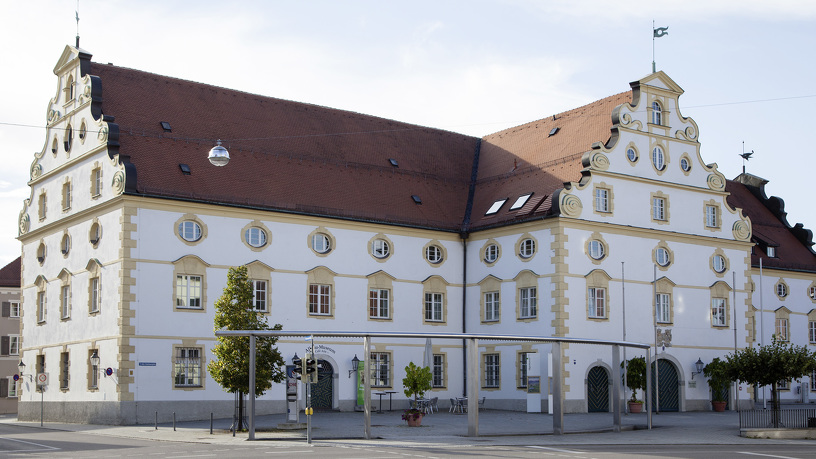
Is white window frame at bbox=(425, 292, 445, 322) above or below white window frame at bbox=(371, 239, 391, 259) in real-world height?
below

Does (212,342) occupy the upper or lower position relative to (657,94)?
lower

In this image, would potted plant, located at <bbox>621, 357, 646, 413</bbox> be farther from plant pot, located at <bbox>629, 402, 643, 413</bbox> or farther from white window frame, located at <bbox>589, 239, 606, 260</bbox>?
white window frame, located at <bbox>589, 239, 606, 260</bbox>

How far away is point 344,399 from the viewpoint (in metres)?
48.0

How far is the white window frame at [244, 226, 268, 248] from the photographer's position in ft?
152

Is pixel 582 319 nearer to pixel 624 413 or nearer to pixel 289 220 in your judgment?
pixel 624 413

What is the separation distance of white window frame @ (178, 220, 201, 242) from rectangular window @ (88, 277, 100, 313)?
14.5ft

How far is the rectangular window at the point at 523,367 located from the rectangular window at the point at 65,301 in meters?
20.5

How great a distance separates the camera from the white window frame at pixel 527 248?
4912 cm

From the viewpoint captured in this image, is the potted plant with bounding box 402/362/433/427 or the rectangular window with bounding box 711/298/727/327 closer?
the potted plant with bounding box 402/362/433/427

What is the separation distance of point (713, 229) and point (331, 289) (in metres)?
19.5

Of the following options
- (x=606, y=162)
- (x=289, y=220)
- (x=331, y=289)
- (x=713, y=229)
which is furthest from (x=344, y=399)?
(x=713, y=229)

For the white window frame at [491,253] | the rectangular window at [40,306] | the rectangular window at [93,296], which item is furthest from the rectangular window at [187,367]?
the white window frame at [491,253]

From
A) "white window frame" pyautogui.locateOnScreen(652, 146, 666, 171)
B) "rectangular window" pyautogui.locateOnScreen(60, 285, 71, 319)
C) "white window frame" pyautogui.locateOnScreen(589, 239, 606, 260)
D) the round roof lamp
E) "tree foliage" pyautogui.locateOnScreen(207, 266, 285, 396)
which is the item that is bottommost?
"tree foliage" pyautogui.locateOnScreen(207, 266, 285, 396)

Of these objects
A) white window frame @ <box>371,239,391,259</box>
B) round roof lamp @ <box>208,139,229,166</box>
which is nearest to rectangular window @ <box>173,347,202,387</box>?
white window frame @ <box>371,239,391,259</box>
